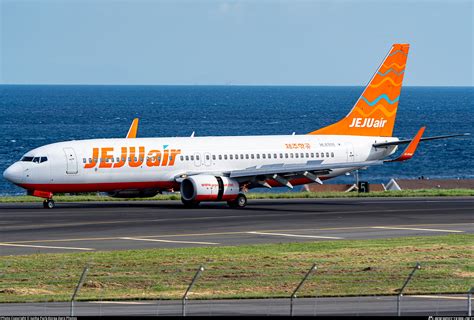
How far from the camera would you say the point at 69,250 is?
1527 inches

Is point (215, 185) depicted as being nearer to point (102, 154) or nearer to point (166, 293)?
point (102, 154)

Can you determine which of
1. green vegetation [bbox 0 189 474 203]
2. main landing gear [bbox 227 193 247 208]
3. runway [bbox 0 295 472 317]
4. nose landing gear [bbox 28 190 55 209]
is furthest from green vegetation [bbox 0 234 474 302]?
green vegetation [bbox 0 189 474 203]

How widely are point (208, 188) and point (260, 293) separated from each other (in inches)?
1176

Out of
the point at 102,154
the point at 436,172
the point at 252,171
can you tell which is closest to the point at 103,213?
the point at 102,154

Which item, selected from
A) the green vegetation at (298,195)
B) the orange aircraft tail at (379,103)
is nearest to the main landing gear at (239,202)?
the green vegetation at (298,195)

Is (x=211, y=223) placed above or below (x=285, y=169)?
below

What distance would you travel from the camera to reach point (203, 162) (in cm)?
5909

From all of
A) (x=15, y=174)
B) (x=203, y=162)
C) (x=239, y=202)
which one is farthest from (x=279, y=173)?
(x=15, y=174)

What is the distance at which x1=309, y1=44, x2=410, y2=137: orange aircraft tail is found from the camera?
2616 inches

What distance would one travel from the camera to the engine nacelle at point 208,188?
56.4 meters

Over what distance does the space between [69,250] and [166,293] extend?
42.8 feet

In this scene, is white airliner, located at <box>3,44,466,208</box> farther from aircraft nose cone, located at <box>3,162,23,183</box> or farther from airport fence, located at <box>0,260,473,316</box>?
airport fence, located at <box>0,260,473,316</box>

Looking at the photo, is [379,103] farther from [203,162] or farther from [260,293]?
[260,293]

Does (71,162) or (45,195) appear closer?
(71,162)
